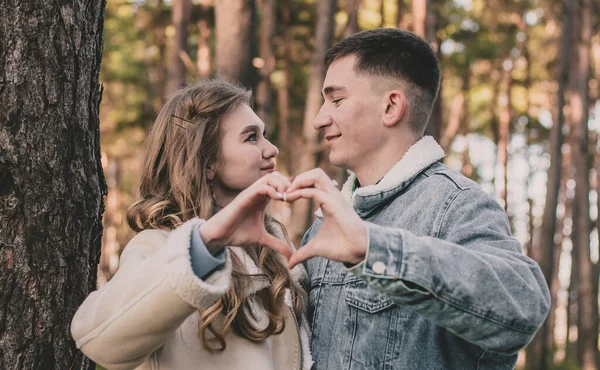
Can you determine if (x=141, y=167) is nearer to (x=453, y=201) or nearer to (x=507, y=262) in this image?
(x=453, y=201)

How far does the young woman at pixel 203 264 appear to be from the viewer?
7.20 ft

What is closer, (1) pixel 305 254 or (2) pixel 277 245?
(1) pixel 305 254

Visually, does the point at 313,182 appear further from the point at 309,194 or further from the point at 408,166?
the point at 408,166

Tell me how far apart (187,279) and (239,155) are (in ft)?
4.25

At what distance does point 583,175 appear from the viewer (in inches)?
648

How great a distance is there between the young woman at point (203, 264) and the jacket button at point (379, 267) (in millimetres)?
371

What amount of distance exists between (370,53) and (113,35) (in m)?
19.6

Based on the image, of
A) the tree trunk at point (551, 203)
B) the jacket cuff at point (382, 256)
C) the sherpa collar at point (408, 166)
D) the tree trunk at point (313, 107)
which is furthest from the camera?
the tree trunk at point (551, 203)

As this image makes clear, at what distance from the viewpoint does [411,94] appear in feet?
10.9

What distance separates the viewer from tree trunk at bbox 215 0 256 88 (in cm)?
707

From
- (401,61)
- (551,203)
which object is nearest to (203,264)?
(401,61)

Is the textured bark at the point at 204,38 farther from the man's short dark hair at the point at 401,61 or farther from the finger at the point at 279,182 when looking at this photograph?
the finger at the point at 279,182

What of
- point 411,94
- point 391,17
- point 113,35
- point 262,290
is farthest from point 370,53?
point 113,35

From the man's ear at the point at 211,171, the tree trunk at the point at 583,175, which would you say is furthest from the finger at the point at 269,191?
the tree trunk at the point at 583,175
